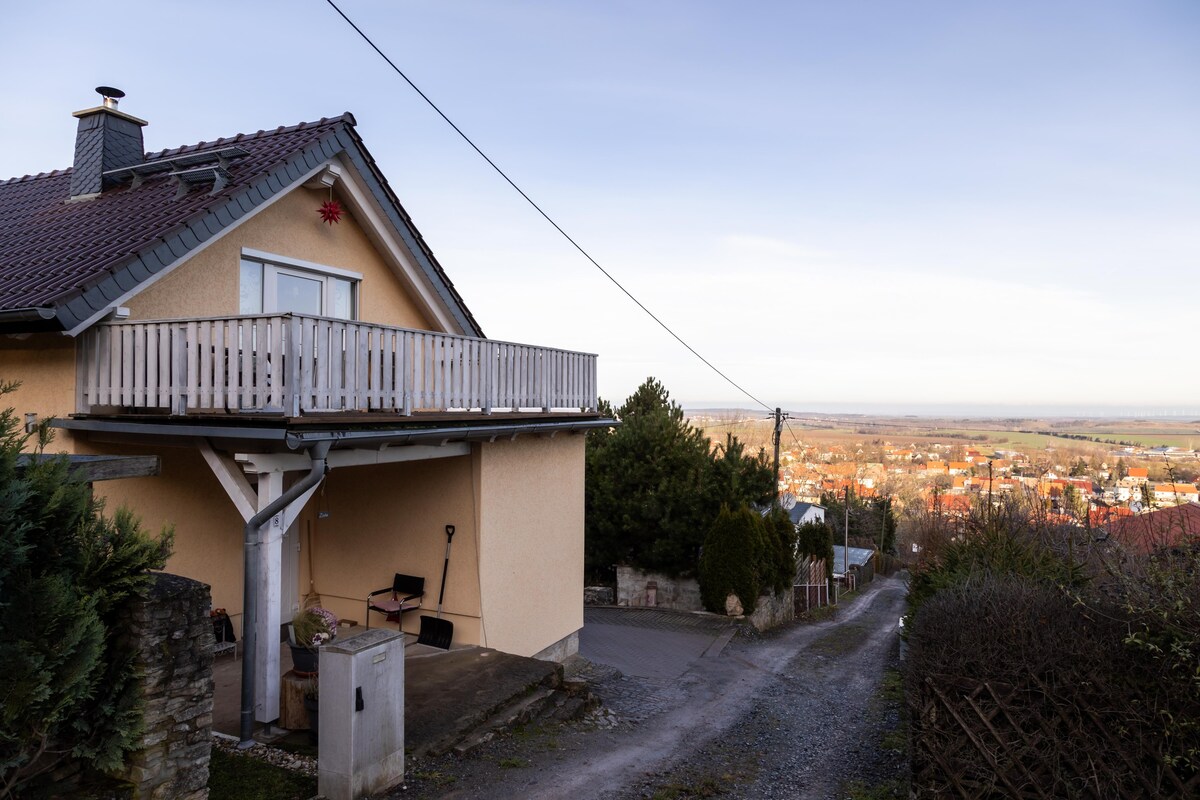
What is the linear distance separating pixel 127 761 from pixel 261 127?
31.8 feet

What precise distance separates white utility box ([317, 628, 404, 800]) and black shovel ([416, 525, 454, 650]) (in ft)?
11.7

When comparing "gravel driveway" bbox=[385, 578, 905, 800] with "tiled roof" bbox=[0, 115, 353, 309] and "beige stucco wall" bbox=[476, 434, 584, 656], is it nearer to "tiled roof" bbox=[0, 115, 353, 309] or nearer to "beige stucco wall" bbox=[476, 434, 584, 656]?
"beige stucco wall" bbox=[476, 434, 584, 656]

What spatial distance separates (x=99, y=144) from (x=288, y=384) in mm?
7535

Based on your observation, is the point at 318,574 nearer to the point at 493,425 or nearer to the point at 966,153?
the point at 493,425

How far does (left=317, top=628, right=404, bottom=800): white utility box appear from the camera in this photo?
5.61 metres

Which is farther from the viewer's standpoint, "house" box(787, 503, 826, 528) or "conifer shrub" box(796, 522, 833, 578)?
"house" box(787, 503, 826, 528)

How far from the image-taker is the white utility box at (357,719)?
5.61 meters

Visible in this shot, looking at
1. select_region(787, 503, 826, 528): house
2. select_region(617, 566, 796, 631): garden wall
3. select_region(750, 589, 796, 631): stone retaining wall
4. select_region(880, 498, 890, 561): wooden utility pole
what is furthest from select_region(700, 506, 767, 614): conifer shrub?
select_region(880, 498, 890, 561): wooden utility pole

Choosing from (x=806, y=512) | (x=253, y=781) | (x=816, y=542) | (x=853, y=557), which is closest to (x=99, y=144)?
(x=253, y=781)

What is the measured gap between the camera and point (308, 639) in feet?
21.7

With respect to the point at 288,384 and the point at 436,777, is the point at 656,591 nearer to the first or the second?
the point at 436,777

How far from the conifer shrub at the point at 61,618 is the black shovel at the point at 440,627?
539cm

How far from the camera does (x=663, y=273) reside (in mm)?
27484

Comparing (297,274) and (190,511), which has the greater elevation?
(297,274)
